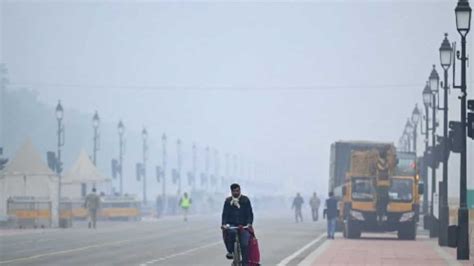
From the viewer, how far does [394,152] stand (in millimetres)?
55375

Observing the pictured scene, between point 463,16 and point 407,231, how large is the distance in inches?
830

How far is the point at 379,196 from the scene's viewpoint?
176ft

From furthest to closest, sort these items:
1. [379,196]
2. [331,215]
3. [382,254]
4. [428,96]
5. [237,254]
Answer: [428,96]
[331,215]
[379,196]
[382,254]
[237,254]

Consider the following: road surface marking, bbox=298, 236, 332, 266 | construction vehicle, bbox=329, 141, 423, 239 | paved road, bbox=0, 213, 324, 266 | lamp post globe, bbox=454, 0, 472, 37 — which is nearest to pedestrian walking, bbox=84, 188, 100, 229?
paved road, bbox=0, 213, 324, 266

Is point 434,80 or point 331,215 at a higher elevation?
point 434,80

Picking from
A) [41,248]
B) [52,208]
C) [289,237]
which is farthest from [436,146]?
[52,208]

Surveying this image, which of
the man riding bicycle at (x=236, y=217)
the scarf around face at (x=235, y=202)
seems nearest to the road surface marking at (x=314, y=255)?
the man riding bicycle at (x=236, y=217)

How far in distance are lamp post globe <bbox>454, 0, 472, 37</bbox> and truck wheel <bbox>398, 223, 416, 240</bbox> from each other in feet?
67.4

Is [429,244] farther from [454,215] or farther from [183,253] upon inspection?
[183,253]

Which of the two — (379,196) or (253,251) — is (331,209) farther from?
(253,251)

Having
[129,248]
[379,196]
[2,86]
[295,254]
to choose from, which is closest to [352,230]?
[379,196]

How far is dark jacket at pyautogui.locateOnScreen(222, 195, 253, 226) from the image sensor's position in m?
25.8

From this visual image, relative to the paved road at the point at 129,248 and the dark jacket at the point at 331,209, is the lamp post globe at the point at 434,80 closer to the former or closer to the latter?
the dark jacket at the point at 331,209

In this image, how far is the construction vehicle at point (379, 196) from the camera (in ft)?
176
